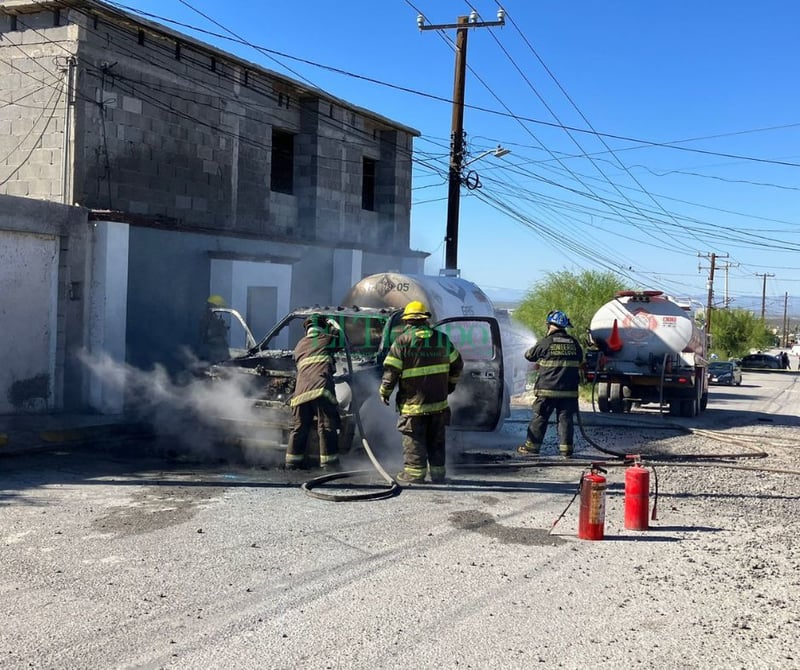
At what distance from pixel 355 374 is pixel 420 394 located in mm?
1115

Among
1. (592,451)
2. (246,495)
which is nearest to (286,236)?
(592,451)

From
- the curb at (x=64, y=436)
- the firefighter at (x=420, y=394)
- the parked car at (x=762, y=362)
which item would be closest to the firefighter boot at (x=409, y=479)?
the firefighter at (x=420, y=394)

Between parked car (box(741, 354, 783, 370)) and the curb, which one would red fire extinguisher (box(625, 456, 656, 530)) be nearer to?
the curb

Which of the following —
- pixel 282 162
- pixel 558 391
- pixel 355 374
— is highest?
pixel 282 162

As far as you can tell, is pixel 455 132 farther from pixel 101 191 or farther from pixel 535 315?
pixel 535 315

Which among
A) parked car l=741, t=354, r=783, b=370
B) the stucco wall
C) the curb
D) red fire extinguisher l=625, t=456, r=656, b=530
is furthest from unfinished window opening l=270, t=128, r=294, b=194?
parked car l=741, t=354, r=783, b=370

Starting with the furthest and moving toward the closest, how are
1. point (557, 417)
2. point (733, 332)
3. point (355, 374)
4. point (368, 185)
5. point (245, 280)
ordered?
point (733, 332) → point (368, 185) → point (245, 280) → point (557, 417) → point (355, 374)

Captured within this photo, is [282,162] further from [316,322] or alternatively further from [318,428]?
[318,428]

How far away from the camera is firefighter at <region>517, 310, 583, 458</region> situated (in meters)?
10.4

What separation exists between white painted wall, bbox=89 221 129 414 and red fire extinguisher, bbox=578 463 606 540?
8098 millimetres

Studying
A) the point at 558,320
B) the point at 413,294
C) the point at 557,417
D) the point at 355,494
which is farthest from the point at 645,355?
the point at 355,494

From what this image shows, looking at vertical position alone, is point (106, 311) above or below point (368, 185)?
below

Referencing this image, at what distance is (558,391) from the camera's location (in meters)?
10.4

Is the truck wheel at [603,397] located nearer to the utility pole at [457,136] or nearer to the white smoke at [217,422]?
the utility pole at [457,136]
